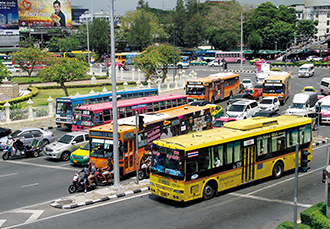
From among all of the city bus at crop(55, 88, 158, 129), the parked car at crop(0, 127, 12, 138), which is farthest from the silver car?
the city bus at crop(55, 88, 158, 129)

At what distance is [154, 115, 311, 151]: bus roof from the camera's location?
51.2 feet

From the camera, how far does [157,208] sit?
15484mm

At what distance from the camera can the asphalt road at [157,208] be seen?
14.0 m

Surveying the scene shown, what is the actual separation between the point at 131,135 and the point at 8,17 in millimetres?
98033

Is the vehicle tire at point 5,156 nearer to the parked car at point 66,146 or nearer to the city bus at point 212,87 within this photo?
the parked car at point 66,146

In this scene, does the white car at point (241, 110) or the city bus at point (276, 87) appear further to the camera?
the city bus at point (276, 87)

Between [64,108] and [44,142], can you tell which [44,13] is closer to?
[64,108]

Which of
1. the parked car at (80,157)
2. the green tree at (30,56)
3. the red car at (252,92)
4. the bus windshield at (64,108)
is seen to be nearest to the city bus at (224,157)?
the parked car at (80,157)

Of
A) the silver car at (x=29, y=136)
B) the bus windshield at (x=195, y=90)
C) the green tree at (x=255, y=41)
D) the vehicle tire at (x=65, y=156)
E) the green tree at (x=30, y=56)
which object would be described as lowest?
the vehicle tire at (x=65, y=156)

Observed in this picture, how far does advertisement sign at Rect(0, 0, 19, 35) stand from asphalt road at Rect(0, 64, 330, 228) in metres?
93.4

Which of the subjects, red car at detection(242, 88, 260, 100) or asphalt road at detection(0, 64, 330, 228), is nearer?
asphalt road at detection(0, 64, 330, 228)

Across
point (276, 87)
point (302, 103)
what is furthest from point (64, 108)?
point (276, 87)

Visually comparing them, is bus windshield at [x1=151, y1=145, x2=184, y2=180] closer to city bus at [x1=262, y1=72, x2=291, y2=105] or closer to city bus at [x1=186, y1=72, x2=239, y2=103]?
city bus at [x1=186, y1=72, x2=239, y2=103]

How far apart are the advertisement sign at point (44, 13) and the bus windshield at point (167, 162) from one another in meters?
105
